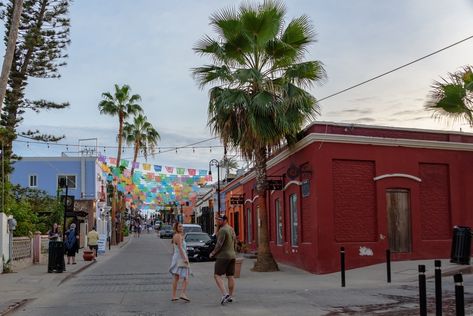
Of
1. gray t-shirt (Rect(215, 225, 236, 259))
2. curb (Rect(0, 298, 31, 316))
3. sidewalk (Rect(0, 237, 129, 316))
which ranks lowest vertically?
sidewalk (Rect(0, 237, 129, 316))

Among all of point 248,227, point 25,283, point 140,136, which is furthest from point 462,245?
point 140,136

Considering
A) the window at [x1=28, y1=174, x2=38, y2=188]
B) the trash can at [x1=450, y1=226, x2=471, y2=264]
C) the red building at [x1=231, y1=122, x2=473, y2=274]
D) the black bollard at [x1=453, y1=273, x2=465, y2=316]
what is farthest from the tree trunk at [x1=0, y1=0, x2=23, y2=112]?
the window at [x1=28, y1=174, x2=38, y2=188]

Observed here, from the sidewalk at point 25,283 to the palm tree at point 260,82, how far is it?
7006 mm

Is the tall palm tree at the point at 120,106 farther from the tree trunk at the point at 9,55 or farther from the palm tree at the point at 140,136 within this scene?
the tree trunk at the point at 9,55

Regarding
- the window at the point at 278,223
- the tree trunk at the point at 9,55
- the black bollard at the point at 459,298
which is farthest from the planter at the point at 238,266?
the black bollard at the point at 459,298

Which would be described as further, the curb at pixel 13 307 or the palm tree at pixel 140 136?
the palm tree at pixel 140 136

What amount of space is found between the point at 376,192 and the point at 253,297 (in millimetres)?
8361

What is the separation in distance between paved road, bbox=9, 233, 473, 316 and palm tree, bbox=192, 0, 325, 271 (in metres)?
4.07

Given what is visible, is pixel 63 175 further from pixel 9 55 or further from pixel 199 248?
pixel 9 55

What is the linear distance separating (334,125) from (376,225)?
372 cm

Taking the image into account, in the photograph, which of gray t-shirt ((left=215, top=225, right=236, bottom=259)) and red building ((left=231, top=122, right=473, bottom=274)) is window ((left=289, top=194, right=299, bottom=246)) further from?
gray t-shirt ((left=215, top=225, right=236, bottom=259))

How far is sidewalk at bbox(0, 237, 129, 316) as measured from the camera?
44.6ft

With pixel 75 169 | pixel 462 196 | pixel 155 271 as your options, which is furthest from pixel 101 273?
pixel 75 169

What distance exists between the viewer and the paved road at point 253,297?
37.5 ft
